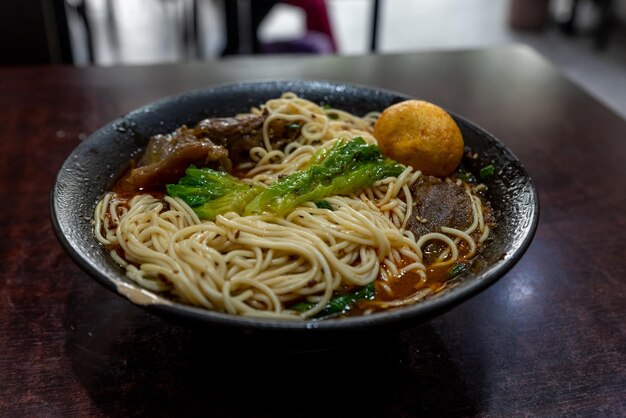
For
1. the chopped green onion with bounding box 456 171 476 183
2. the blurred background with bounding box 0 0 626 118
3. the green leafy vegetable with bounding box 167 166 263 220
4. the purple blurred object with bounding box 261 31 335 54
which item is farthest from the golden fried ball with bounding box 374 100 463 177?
the blurred background with bounding box 0 0 626 118

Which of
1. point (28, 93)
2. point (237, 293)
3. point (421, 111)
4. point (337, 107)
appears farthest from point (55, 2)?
point (237, 293)

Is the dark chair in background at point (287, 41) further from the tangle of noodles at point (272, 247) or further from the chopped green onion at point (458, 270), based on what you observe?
the chopped green onion at point (458, 270)

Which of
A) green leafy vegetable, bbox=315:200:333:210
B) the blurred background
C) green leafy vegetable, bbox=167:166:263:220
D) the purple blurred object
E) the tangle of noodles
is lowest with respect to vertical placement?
the blurred background

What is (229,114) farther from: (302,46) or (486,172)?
(302,46)

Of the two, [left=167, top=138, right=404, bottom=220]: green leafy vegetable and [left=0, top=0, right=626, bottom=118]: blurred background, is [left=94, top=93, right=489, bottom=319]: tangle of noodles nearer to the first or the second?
[left=167, top=138, right=404, bottom=220]: green leafy vegetable

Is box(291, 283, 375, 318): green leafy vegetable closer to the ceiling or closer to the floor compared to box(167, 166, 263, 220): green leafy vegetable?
closer to the floor

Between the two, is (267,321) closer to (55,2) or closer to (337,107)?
(337,107)

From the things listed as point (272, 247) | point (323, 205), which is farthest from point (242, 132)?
point (272, 247)

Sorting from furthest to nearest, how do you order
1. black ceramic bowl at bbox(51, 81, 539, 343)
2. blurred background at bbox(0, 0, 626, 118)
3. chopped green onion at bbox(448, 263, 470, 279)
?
blurred background at bbox(0, 0, 626, 118), chopped green onion at bbox(448, 263, 470, 279), black ceramic bowl at bbox(51, 81, 539, 343)

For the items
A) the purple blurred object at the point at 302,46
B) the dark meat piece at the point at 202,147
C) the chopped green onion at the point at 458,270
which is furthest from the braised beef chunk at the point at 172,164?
the purple blurred object at the point at 302,46
